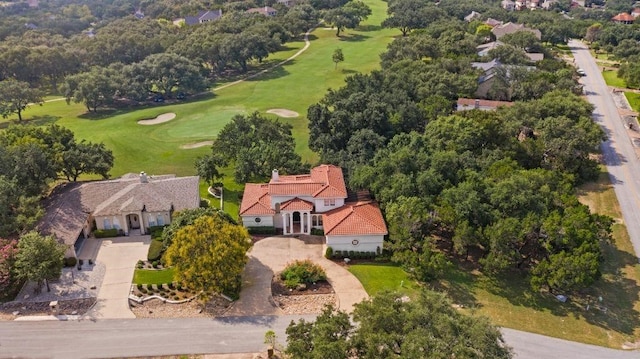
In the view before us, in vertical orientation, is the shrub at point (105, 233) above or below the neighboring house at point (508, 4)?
below

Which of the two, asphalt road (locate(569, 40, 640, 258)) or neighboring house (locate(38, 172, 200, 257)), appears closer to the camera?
neighboring house (locate(38, 172, 200, 257))

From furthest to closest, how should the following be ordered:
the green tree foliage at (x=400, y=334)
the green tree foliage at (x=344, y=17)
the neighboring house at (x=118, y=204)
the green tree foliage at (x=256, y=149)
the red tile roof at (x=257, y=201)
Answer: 1. the green tree foliage at (x=344, y=17)
2. the green tree foliage at (x=256, y=149)
3. the red tile roof at (x=257, y=201)
4. the neighboring house at (x=118, y=204)
5. the green tree foliage at (x=400, y=334)

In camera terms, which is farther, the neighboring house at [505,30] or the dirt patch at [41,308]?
the neighboring house at [505,30]

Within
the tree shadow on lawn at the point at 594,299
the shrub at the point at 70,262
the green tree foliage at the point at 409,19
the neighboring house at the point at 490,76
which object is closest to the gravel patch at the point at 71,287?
the shrub at the point at 70,262

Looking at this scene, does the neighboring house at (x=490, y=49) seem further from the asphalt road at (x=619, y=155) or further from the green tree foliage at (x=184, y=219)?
the green tree foliage at (x=184, y=219)

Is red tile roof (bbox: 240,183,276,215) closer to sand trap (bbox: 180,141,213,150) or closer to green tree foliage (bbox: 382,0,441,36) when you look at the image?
sand trap (bbox: 180,141,213,150)

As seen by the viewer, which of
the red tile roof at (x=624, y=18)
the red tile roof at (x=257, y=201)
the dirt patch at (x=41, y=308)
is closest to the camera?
the dirt patch at (x=41, y=308)

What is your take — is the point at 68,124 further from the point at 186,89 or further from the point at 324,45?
the point at 324,45

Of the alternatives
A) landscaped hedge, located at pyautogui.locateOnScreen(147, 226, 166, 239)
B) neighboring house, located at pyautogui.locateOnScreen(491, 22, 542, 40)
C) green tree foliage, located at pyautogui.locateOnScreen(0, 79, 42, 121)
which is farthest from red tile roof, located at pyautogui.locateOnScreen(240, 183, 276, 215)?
neighboring house, located at pyautogui.locateOnScreen(491, 22, 542, 40)
